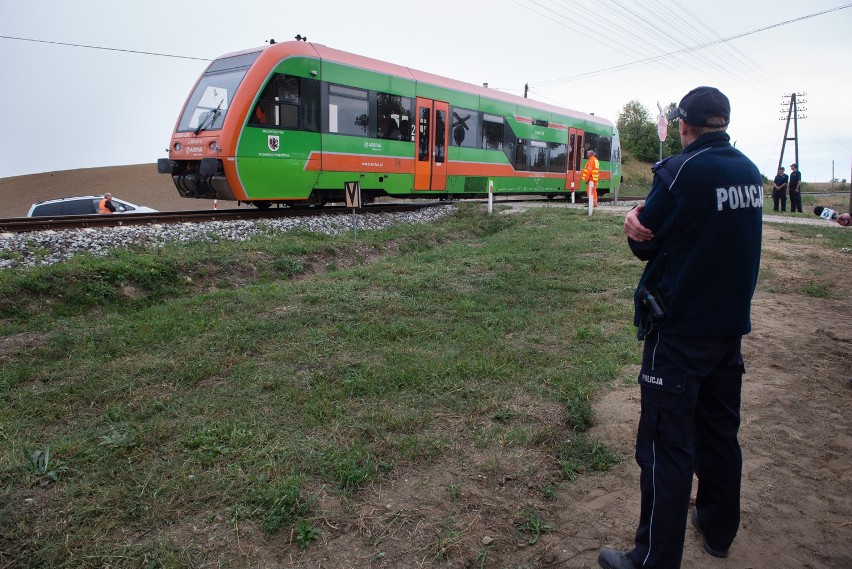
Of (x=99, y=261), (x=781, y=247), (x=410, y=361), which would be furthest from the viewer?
(x=781, y=247)

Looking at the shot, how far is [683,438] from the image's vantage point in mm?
2363

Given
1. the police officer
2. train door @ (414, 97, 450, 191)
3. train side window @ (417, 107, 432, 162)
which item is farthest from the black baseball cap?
train side window @ (417, 107, 432, 162)

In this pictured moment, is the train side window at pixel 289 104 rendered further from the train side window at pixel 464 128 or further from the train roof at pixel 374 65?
the train side window at pixel 464 128

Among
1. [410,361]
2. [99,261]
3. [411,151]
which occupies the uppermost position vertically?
[411,151]

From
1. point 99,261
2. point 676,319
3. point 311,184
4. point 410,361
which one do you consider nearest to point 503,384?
point 410,361

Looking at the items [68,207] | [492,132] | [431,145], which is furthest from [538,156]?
[68,207]

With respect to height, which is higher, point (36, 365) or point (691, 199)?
point (691, 199)

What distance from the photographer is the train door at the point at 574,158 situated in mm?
22650

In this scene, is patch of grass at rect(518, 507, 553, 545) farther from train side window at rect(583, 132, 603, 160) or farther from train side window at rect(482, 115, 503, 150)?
train side window at rect(583, 132, 603, 160)

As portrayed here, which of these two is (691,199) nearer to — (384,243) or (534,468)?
(534,468)

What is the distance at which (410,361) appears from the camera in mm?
4707

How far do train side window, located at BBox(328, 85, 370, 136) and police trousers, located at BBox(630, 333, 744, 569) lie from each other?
11.4 meters

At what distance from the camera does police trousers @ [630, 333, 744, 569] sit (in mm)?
2348

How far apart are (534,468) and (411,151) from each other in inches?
498
